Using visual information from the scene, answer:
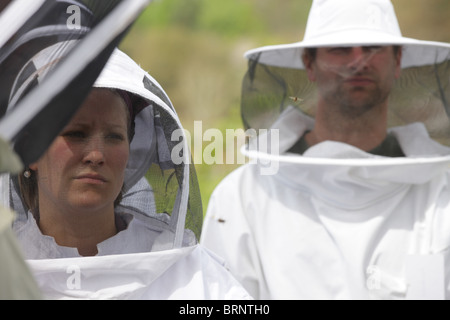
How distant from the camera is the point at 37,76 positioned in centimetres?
101

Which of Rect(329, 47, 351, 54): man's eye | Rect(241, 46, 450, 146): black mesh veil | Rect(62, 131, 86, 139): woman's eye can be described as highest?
Rect(329, 47, 351, 54): man's eye

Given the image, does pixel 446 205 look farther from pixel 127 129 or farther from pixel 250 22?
pixel 250 22

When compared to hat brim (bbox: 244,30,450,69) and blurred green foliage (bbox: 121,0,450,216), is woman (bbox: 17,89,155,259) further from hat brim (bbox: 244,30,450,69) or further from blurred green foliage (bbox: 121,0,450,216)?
blurred green foliage (bbox: 121,0,450,216)

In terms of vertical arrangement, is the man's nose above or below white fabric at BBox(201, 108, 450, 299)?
above

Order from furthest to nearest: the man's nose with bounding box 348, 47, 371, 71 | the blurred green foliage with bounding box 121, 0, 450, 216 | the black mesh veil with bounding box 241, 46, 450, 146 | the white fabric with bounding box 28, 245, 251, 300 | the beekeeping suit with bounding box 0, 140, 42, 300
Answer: the blurred green foliage with bounding box 121, 0, 450, 216 < the black mesh veil with bounding box 241, 46, 450, 146 < the man's nose with bounding box 348, 47, 371, 71 < the white fabric with bounding box 28, 245, 251, 300 < the beekeeping suit with bounding box 0, 140, 42, 300

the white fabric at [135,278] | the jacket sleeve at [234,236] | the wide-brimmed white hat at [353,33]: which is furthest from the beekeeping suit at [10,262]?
the wide-brimmed white hat at [353,33]

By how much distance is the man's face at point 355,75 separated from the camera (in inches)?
83.6

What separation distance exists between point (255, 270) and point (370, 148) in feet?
1.87

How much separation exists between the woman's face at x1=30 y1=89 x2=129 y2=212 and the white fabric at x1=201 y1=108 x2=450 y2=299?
0.93 m

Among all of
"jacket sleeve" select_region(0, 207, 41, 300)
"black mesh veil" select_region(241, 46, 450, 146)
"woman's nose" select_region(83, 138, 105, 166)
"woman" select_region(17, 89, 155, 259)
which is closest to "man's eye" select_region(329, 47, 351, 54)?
"black mesh veil" select_region(241, 46, 450, 146)

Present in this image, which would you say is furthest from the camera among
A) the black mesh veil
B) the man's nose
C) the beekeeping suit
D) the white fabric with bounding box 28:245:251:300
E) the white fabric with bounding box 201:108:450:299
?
the black mesh veil

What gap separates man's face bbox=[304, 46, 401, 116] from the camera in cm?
212

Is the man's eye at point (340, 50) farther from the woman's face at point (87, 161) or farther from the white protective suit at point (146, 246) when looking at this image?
the woman's face at point (87, 161)

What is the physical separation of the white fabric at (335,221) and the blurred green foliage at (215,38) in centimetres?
431
